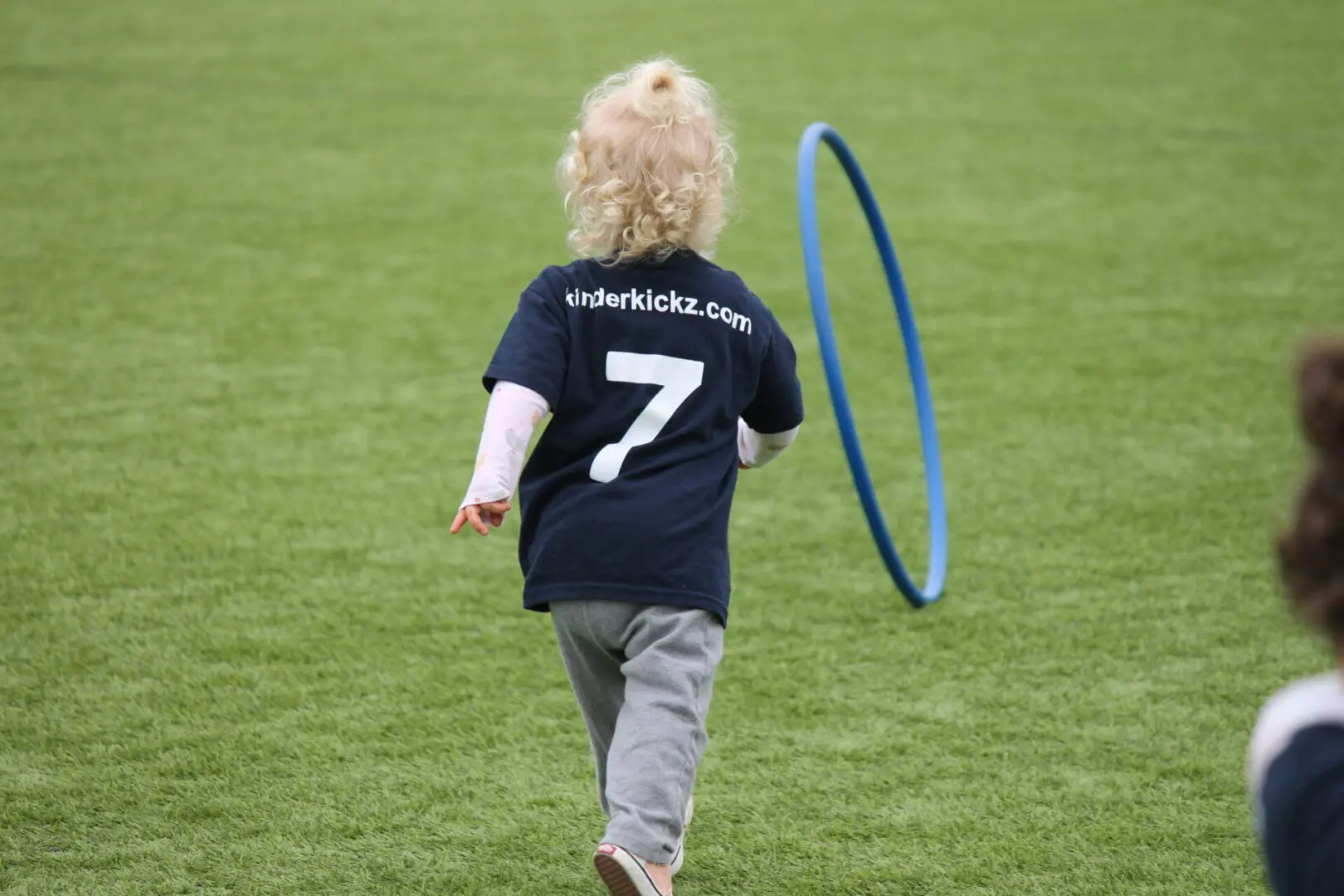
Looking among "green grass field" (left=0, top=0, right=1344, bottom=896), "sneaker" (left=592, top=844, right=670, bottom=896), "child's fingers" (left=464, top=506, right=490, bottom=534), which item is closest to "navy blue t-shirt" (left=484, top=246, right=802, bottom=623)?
"child's fingers" (left=464, top=506, right=490, bottom=534)

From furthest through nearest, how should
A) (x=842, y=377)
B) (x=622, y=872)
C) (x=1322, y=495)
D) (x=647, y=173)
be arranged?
(x=842, y=377)
(x=647, y=173)
(x=622, y=872)
(x=1322, y=495)

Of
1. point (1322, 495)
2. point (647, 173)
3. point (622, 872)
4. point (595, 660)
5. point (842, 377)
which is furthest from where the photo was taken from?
point (842, 377)

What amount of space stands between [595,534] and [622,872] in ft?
1.58

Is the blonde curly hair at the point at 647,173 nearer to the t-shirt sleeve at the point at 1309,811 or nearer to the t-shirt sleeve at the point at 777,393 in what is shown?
the t-shirt sleeve at the point at 777,393

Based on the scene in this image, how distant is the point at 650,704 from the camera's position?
232cm

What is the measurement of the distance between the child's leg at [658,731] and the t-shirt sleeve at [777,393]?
0.34 meters

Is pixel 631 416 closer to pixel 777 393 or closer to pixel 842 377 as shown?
pixel 777 393

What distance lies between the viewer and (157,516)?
4.29 metres

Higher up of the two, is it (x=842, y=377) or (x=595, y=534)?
(x=595, y=534)

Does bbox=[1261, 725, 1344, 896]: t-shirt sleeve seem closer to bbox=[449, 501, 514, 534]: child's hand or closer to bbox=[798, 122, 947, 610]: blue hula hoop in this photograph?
bbox=[449, 501, 514, 534]: child's hand

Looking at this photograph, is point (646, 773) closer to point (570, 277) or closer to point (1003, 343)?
point (570, 277)

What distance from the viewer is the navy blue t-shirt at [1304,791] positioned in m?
1.16

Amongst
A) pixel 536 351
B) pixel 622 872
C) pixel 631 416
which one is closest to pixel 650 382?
pixel 631 416

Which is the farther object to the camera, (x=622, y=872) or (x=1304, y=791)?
(x=622, y=872)
